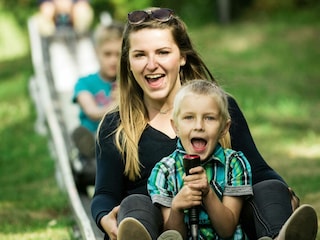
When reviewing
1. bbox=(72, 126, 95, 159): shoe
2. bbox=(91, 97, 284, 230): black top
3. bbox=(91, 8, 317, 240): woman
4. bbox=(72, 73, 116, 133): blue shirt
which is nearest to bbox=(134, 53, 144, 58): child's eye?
bbox=(91, 8, 317, 240): woman

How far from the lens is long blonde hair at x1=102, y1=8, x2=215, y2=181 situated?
461 centimetres

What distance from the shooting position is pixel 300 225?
3.97m

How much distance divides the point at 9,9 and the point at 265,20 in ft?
17.3

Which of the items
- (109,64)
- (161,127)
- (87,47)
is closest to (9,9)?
(87,47)

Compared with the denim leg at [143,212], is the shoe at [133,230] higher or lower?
higher

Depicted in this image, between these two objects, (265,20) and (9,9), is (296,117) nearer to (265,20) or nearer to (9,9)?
(265,20)

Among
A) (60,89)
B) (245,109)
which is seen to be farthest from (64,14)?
(245,109)

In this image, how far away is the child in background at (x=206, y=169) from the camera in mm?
4176

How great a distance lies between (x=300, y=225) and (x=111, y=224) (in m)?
0.90

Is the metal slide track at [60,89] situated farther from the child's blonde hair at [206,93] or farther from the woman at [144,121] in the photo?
the child's blonde hair at [206,93]

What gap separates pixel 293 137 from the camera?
10055 millimetres

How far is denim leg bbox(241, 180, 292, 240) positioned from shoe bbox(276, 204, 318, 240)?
216mm

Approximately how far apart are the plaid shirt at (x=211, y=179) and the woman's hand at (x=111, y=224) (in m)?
0.22

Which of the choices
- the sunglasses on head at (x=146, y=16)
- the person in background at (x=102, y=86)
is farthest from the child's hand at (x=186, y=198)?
the person in background at (x=102, y=86)
